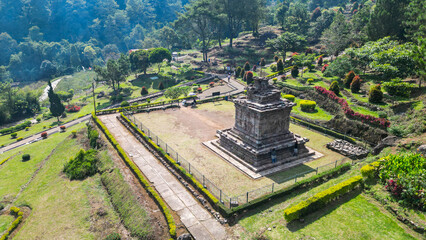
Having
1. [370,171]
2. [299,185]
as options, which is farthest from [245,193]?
[370,171]

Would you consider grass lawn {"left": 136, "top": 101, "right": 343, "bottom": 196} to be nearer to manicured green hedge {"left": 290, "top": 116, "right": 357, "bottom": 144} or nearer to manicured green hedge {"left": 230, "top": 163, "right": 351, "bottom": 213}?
manicured green hedge {"left": 290, "top": 116, "right": 357, "bottom": 144}

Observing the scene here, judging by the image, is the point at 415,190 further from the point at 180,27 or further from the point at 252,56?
the point at 180,27

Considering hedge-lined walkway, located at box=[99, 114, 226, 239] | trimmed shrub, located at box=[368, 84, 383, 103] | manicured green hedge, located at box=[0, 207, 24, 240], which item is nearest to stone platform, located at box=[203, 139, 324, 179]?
hedge-lined walkway, located at box=[99, 114, 226, 239]

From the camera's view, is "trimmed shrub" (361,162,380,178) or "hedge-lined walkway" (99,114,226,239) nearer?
"hedge-lined walkway" (99,114,226,239)

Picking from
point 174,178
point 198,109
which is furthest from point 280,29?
point 174,178

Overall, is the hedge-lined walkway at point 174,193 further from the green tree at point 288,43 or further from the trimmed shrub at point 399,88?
the green tree at point 288,43

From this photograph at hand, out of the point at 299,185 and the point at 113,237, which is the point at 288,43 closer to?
the point at 299,185
